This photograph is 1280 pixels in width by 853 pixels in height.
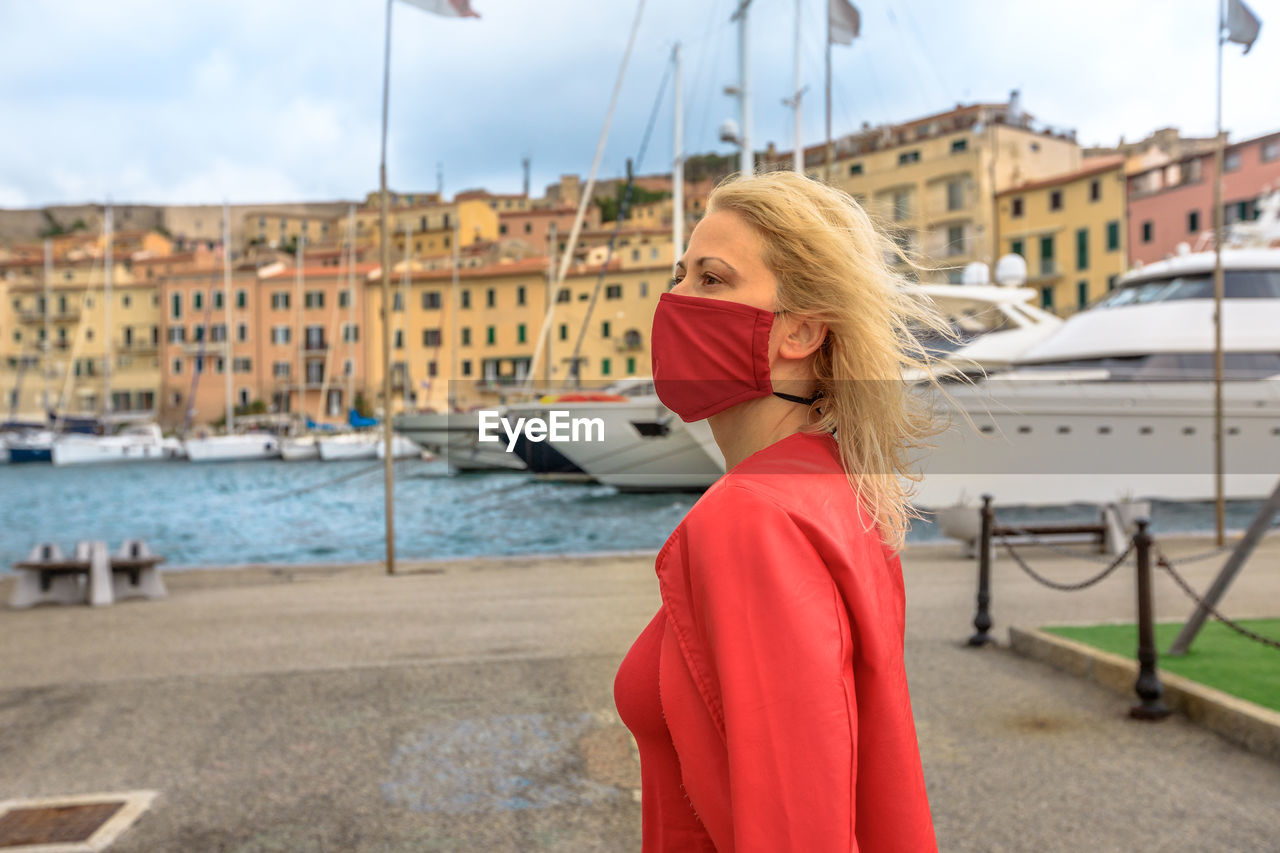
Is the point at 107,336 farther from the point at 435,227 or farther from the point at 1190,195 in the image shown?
the point at 1190,195

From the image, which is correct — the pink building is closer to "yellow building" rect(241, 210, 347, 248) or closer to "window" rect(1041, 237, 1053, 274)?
"window" rect(1041, 237, 1053, 274)

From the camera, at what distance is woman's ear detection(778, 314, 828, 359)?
1225mm

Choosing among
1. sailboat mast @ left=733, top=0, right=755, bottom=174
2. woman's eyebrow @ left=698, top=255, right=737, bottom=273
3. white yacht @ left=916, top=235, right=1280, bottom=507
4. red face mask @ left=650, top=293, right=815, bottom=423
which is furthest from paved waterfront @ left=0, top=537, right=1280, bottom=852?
sailboat mast @ left=733, top=0, right=755, bottom=174

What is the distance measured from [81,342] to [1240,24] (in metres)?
87.7

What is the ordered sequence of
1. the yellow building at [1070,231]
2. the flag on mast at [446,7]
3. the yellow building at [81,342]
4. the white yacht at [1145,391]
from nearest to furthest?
1. the flag on mast at [446,7]
2. the white yacht at [1145,391]
3. the yellow building at [1070,231]
4. the yellow building at [81,342]

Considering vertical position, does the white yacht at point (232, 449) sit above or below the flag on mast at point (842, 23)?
below

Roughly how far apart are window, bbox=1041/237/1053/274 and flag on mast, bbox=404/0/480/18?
161 ft

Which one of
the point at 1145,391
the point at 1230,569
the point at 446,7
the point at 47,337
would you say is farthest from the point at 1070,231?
the point at 47,337

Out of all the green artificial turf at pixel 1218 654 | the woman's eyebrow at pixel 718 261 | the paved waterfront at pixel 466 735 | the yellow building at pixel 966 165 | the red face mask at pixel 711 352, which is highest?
the yellow building at pixel 966 165

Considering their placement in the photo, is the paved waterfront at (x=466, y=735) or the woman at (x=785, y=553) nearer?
the woman at (x=785, y=553)

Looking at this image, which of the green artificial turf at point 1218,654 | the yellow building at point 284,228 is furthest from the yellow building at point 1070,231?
the yellow building at point 284,228

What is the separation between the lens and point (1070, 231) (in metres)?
51.7

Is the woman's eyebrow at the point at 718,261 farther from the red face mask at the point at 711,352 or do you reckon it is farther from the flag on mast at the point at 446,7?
the flag on mast at the point at 446,7

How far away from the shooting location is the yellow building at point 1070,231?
4947cm
